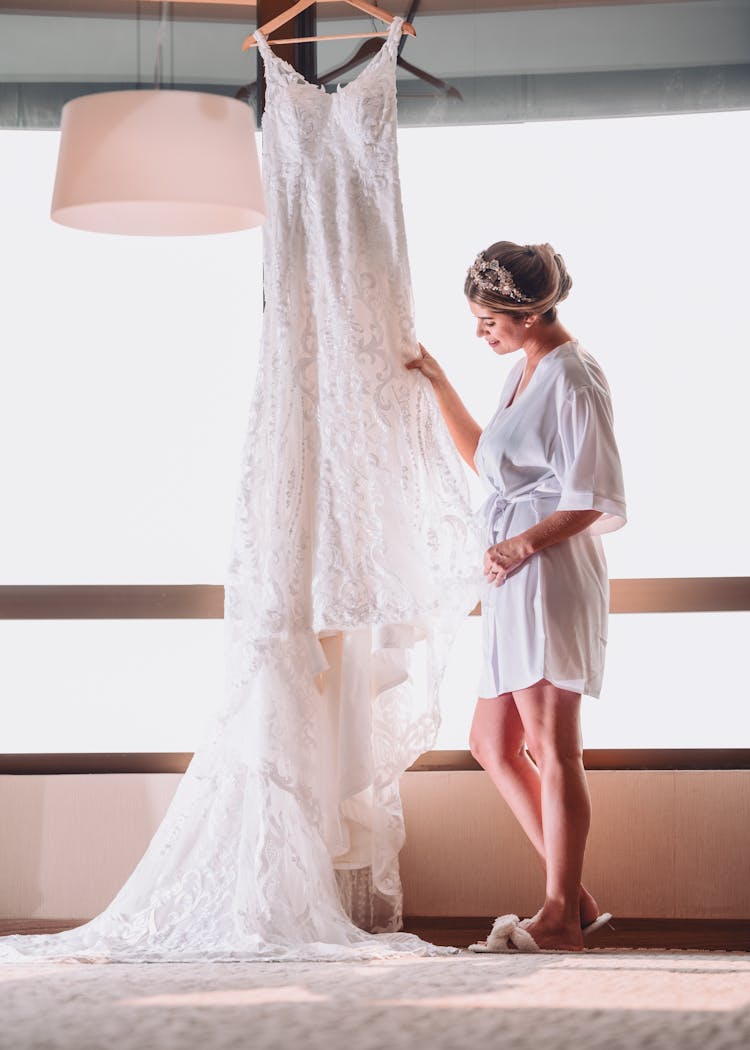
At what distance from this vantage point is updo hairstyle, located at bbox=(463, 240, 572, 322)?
2574 millimetres

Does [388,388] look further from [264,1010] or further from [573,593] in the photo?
[264,1010]

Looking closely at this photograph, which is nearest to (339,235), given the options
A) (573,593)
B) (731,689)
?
(573,593)

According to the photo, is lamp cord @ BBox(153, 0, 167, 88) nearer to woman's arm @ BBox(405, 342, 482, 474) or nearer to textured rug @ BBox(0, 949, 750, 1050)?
woman's arm @ BBox(405, 342, 482, 474)

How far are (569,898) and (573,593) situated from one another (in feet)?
2.11

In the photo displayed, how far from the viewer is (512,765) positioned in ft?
8.59

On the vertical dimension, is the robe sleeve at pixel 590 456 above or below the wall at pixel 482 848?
above

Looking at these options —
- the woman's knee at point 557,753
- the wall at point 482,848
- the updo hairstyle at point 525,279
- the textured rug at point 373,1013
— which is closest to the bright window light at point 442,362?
the wall at point 482,848

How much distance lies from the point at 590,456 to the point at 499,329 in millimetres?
388

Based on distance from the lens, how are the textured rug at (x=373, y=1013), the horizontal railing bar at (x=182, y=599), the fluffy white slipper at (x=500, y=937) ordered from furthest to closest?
the horizontal railing bar at (x=182, y=599) < the fluffy white slipper at (x=500, y=937) < the textured rug at (x=373, y=1013)

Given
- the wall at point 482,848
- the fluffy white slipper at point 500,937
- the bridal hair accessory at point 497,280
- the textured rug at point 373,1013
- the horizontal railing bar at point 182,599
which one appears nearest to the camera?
the textured rug at point 373,1013

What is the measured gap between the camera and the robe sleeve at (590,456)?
2.46 metres

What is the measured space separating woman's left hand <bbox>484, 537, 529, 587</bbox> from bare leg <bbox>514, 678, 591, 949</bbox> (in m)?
0.24

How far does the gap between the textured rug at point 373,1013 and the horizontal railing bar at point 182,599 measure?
1.91 metres

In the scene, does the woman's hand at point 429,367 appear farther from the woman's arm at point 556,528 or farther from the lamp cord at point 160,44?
the lamp cord at point 160,44
